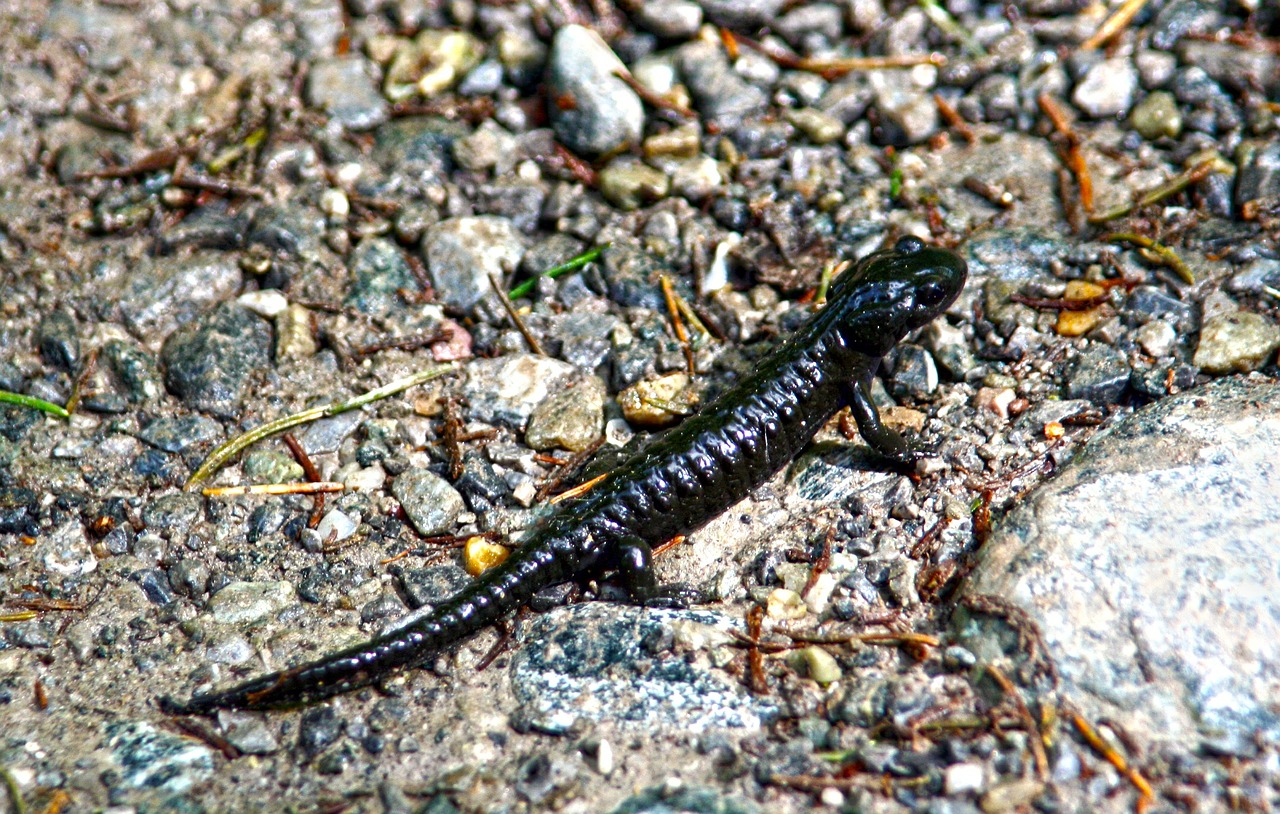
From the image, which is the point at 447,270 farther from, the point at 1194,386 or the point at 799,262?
the point at 1194,386

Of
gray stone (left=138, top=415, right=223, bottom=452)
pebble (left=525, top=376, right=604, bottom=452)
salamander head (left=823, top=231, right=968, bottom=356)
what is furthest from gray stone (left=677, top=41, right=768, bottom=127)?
gray stone (left=138, top=415, right=223, bottom=452)

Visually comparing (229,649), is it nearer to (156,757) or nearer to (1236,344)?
(156,757)

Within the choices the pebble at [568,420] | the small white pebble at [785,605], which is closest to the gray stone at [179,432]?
the pebble at [568,420]

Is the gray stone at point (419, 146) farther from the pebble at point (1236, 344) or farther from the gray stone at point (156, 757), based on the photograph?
the pebble at point (1236, 344)

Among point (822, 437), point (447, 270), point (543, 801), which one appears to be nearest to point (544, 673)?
point (543, 801)

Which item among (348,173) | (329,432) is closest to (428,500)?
(329,432)
